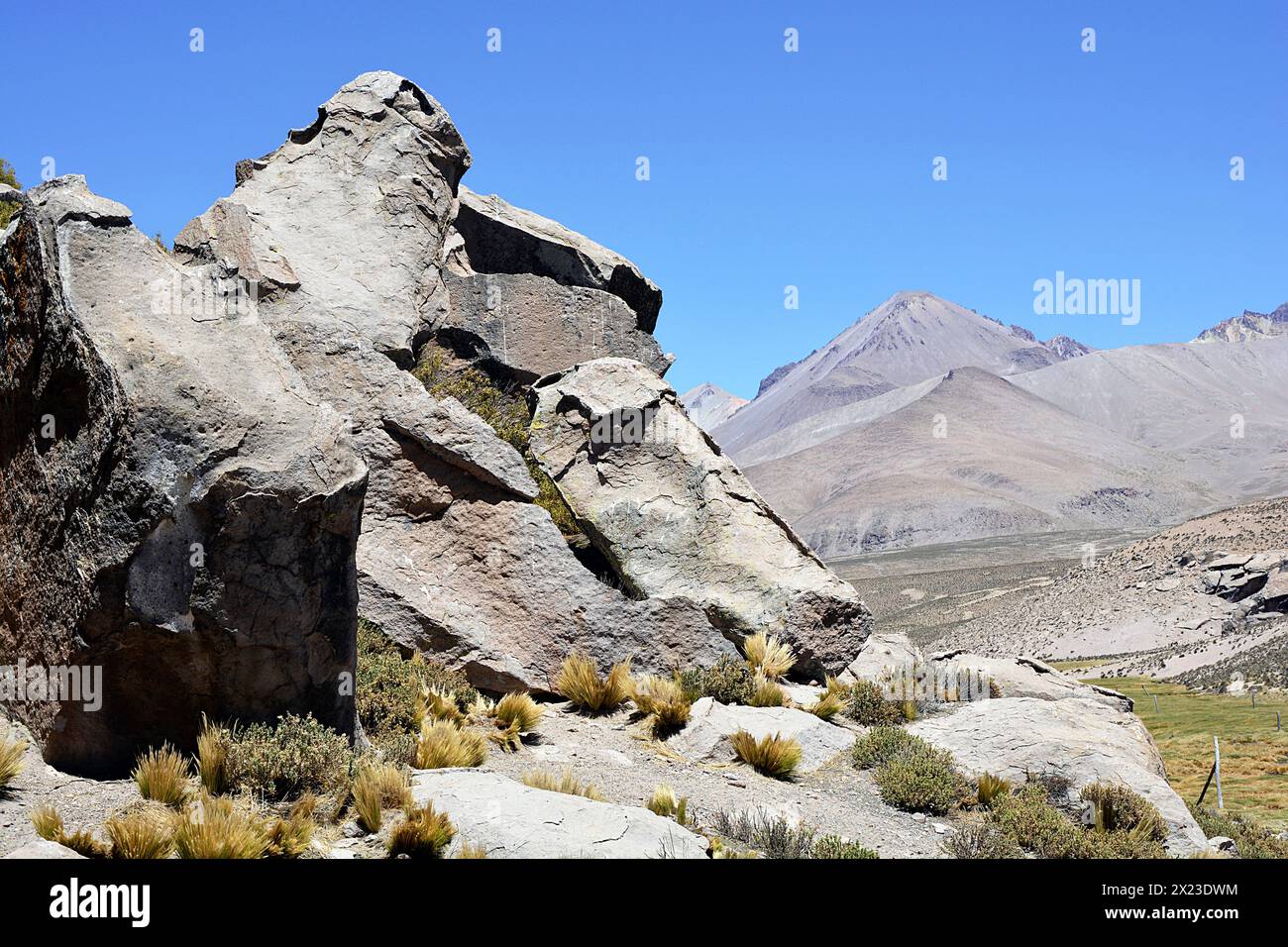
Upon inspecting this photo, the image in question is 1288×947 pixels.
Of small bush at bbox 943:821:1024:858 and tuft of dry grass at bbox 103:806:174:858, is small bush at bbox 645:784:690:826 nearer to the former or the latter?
small bush at bbox 943:821:1024:858

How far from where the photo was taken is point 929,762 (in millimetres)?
12102

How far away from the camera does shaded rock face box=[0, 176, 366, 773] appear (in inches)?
326

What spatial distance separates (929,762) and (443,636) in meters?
6.02

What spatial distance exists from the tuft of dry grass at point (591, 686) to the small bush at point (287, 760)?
4397mm

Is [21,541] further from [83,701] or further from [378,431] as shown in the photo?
[378,431]

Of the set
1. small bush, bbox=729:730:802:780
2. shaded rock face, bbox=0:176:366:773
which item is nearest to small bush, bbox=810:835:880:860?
small bush, bbox=729:730:802:780

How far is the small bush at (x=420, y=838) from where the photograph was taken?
Result: 25.6 feet

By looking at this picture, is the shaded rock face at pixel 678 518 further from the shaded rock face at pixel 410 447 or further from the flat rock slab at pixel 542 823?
the flat rock slab at pixel 542 823

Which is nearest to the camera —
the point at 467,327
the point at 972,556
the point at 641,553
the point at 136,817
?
the point at 136,817

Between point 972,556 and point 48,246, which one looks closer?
point 48,246

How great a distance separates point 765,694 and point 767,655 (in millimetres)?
990

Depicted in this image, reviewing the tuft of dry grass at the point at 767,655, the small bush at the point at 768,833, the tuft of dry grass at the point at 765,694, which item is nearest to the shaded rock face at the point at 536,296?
the tuft of dry grass at the point at 767,655

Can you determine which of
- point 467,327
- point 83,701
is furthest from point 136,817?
point 467,327

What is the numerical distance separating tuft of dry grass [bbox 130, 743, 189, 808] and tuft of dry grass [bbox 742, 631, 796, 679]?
315 inches
